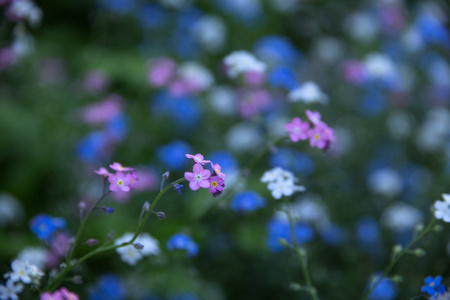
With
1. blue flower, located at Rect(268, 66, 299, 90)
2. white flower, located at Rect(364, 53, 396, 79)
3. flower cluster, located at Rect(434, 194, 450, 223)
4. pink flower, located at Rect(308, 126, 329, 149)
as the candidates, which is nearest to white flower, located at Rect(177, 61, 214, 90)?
blue flower, located at Rect(268, 66, 299, 90)

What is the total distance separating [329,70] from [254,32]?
89 cm

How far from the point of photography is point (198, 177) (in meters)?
1.66

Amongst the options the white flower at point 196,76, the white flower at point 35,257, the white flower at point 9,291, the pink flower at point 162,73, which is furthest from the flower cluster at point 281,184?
the pink flower at point 162,73

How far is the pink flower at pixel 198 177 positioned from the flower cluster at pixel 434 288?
903 mm

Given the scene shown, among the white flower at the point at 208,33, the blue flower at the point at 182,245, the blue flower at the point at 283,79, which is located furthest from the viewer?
the white flower at the point at 208,33

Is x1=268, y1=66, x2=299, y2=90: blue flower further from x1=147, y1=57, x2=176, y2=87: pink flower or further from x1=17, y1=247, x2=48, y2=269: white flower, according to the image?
x1=17, y1=247, x2=48, y2=269: white flower

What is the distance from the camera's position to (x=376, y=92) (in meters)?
4.41

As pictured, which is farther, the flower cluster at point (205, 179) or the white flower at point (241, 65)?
the white flower at point (241, 65)

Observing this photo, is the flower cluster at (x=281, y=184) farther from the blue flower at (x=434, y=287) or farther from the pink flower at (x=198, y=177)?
the blue flower at (x=434, y=287)

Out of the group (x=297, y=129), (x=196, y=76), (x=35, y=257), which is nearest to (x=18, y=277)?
(x=35, y=257)

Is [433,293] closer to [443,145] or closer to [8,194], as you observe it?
[443,145]

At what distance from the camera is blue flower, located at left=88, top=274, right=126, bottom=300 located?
7.99 feet

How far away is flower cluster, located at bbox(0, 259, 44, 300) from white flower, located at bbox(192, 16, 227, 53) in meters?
2.98

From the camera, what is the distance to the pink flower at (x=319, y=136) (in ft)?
6.56
